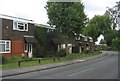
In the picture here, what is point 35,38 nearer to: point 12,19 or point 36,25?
point 36,25

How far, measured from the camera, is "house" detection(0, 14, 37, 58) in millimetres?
40438

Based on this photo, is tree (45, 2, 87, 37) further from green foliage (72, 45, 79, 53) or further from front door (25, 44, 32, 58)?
green foliage (72, 45, 79, 53)

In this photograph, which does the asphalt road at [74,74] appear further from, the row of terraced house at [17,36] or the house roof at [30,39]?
the house roof at [30,39]

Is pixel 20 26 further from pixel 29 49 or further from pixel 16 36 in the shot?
pixel 29 49

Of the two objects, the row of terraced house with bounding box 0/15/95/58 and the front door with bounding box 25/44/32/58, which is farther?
the front door with bounding box 25/44/32/58

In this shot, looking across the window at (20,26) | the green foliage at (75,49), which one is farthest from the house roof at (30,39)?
the green foliage at (75,49)

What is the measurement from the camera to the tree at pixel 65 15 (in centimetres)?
4578

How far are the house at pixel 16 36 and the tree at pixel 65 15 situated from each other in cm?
370

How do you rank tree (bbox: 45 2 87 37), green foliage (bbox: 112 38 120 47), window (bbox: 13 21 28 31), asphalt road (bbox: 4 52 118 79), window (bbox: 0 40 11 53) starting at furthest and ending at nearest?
green foliage (bbox: 112 38 120 47) → tree (bbox: 45 2 87 37) → window (bbox: 13 21 28 31) → window (bbox: 0 40 11 53) → asphalt road (bbox: 4 52 118 79)

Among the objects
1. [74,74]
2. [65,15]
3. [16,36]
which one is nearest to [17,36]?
[16,36]

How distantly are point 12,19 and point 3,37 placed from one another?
320 cm

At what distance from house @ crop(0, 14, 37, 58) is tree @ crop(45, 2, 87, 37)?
12.1 feet

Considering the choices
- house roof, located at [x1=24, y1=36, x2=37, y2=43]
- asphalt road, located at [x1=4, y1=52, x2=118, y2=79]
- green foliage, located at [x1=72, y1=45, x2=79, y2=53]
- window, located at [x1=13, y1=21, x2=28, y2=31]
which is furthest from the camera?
green foliage, located at [x1=72, y1=45, x2=79, y2=53]

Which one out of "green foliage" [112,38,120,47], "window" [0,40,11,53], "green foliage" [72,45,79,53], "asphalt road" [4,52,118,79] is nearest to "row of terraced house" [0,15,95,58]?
"window" [0,40,11,53]
